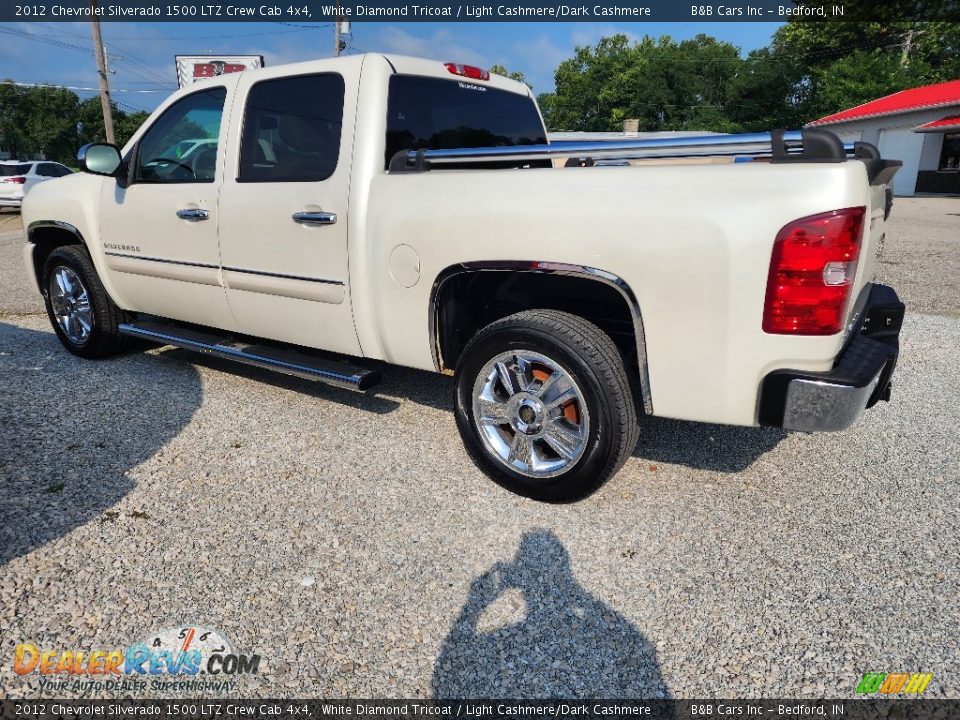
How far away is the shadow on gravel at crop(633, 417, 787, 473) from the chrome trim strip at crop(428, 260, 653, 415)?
2.84ft

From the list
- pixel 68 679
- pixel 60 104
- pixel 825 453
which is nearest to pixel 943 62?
pixel 825 453

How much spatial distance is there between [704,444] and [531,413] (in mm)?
1259

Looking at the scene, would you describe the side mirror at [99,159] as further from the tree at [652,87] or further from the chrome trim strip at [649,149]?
the tree at [652,87]

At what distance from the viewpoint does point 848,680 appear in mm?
2107

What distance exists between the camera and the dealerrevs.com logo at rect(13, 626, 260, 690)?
7.04 feet

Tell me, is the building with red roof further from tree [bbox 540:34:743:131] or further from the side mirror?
the side mirror

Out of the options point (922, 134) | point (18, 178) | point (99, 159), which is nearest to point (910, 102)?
point (922, 134)

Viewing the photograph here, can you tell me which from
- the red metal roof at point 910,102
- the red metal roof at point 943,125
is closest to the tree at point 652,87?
the red metal roof at point 910,102

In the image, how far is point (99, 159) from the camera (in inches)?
167

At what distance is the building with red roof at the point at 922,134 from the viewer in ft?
87.8

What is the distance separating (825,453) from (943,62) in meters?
46.9

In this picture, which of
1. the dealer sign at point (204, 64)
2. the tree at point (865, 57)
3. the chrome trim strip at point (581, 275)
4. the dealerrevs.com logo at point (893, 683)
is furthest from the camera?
the tree at point (865, 57)

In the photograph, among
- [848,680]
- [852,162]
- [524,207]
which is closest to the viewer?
[848,680]

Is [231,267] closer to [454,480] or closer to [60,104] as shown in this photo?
[454,480]
